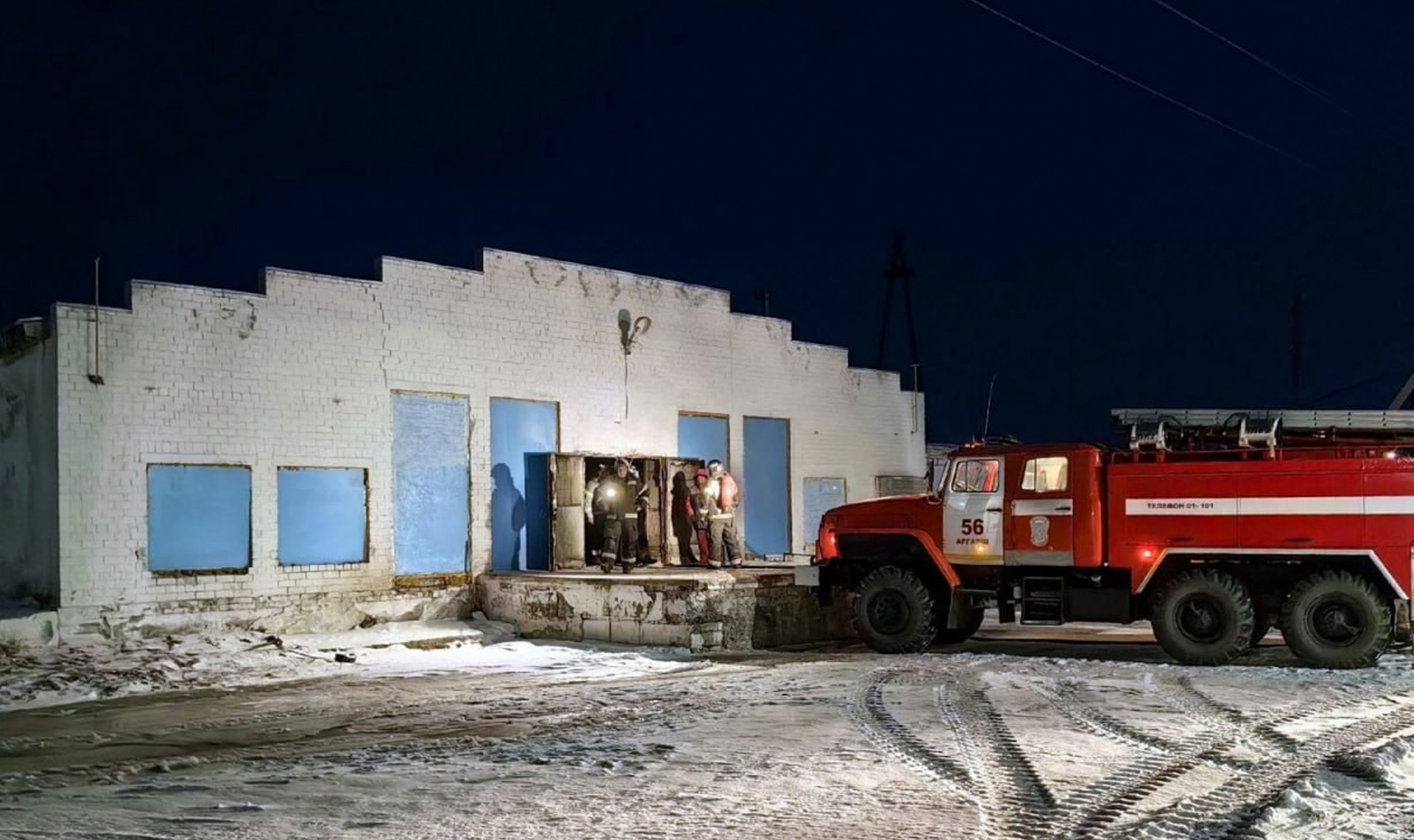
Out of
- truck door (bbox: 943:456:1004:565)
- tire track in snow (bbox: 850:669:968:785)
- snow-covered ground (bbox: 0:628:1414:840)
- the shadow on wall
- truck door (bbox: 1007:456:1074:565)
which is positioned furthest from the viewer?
the shadow on wall

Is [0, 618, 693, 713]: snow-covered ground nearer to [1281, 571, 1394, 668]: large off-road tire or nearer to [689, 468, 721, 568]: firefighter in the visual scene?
[689, 468, 721, 568]: firefighter

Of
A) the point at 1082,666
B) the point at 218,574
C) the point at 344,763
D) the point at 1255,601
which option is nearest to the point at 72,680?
the point at 218,574

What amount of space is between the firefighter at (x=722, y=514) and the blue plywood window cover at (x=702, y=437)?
6.89 feet

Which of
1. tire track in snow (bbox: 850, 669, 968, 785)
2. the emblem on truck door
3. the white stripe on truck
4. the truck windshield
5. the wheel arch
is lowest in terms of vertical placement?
tire track in snow (bbox: 850, 669, 968, 785)

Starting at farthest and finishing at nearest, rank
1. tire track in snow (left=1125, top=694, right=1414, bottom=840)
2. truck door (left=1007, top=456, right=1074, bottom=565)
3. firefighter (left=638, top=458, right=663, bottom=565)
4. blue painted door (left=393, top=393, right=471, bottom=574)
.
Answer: firefighter (left=638, top=458, right=663, bottom=565), blue painted door (left=393, top=393, right=471, bottom=574), truck door (left=1007, top=456, right=1074, bottom=565), tire track in snow (left=1125, top=694, right=1414, bottom=840)

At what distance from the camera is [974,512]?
651 inches

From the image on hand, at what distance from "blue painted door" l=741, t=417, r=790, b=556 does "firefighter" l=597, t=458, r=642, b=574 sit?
3.16 m

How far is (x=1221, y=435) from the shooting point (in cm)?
1583

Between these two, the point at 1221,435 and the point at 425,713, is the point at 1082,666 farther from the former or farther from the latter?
the point at 425,713

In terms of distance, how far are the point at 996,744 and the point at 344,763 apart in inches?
183

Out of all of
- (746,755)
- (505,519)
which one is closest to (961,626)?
(505,519)

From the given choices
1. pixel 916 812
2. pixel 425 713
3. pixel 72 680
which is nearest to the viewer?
pixel 916 812

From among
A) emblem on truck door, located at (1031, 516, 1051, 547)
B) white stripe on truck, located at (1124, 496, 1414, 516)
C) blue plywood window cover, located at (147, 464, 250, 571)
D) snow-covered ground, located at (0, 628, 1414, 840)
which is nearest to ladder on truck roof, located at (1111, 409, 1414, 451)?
white stripe on truck, located at (1124, 496, 1414, 516)

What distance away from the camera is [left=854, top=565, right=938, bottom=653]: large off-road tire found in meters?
16.6
